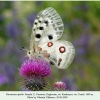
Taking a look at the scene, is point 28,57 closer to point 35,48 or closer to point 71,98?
point 35,48

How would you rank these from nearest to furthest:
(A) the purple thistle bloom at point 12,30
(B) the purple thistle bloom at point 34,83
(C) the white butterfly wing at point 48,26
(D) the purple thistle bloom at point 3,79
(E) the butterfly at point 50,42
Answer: (B) the purple thistle bloom at point 34,83
(E) the butterfly at point 50,42
(C) the white butterfly wing at point 48,26
(D) the purple thistle bloom at point 3,79
(A) the purple thistle bloom at point 12,30

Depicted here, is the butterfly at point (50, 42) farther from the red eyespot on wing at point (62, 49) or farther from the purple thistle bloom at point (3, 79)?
the purple thistle bloom at point (3, 79)

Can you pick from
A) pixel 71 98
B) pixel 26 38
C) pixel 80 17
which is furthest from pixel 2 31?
pixel 71 98

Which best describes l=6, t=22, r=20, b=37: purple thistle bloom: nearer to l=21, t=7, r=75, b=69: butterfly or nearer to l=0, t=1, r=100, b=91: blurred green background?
l=0, t=1, r=100, b=91: blurred green background

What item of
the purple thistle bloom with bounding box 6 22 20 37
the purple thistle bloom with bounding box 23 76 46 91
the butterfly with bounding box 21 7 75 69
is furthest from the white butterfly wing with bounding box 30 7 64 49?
the purple thistle bloom with bounding box 6 22 20 37

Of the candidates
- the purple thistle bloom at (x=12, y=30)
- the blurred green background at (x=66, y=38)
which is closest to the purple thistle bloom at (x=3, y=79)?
the blurred green background at (x=66, y=38)

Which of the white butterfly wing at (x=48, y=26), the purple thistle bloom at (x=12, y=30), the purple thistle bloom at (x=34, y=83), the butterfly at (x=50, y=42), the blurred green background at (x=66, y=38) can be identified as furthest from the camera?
the purple thistle bloom at (x=12, y=30)

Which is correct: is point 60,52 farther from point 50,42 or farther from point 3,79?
point 3,79

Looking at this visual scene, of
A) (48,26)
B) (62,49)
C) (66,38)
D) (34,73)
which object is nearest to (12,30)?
(66,38)
